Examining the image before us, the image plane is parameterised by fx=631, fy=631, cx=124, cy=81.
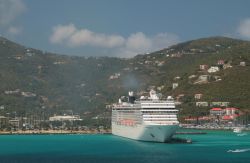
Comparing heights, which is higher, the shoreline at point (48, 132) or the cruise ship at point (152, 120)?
the cruise ship at point (152, 120)

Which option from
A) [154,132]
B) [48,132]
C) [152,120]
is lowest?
[48,132]

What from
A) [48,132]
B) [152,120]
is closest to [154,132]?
[152,120]

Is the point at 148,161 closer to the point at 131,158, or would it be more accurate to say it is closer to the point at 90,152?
the point at 131,158

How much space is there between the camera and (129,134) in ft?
442

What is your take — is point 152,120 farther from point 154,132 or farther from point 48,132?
point 48,132

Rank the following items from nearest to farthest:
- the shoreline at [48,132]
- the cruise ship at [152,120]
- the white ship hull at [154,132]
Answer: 1. the white ship hull at [154,132]
2. the cruise ship at [152,120]
3. the shoreline at [48,132]

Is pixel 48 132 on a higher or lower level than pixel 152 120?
lower

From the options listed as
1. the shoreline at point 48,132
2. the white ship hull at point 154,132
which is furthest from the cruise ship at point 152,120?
the shoreline at point 48,132

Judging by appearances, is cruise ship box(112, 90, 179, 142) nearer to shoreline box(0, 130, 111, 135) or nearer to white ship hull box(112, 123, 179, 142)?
white ship hull box(112, 123, 179, 142)

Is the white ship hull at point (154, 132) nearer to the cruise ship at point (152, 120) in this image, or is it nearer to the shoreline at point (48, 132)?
the cruise ship at point (152, 120)

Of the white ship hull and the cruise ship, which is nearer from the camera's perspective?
the white ship hull

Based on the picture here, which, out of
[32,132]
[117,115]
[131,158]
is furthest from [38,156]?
[32,132]

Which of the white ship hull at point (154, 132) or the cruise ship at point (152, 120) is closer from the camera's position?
the white ship hull at point (154, 132)

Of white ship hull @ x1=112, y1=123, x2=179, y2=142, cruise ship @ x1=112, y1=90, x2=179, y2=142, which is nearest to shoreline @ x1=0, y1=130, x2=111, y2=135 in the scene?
cruise ship @ x1=112, y1=90, x2=179, y2=142
